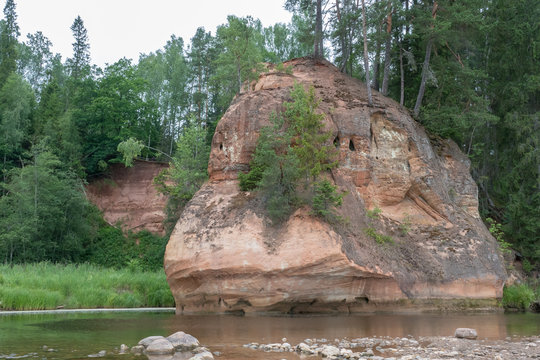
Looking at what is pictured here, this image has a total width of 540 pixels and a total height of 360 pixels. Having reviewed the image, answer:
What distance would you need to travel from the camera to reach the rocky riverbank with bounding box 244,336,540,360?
10.4 metres

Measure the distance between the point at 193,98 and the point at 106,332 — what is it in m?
35.3

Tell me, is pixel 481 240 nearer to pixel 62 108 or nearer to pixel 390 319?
pixel 390 319

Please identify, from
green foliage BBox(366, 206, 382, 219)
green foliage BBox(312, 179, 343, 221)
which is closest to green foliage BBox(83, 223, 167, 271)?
green foliage BBox(366, 206, 382, 219)

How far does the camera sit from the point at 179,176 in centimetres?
3038

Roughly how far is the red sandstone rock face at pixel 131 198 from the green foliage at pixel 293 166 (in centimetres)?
1976

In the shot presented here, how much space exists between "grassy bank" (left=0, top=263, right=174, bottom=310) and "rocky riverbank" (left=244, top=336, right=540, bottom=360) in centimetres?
1363

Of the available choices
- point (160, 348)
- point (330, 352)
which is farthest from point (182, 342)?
point (330, 352)

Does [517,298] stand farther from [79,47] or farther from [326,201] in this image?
[79,47]

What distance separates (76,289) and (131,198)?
1919cm

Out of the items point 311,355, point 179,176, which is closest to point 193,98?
point 179,176

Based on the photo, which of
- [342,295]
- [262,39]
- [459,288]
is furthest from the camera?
[262,39]

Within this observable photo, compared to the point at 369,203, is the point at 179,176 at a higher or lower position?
higher

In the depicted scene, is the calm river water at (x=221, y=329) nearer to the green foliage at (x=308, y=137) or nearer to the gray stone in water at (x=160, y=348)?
the gray stone in water at (x=160, y=348)

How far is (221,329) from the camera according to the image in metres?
15.3
